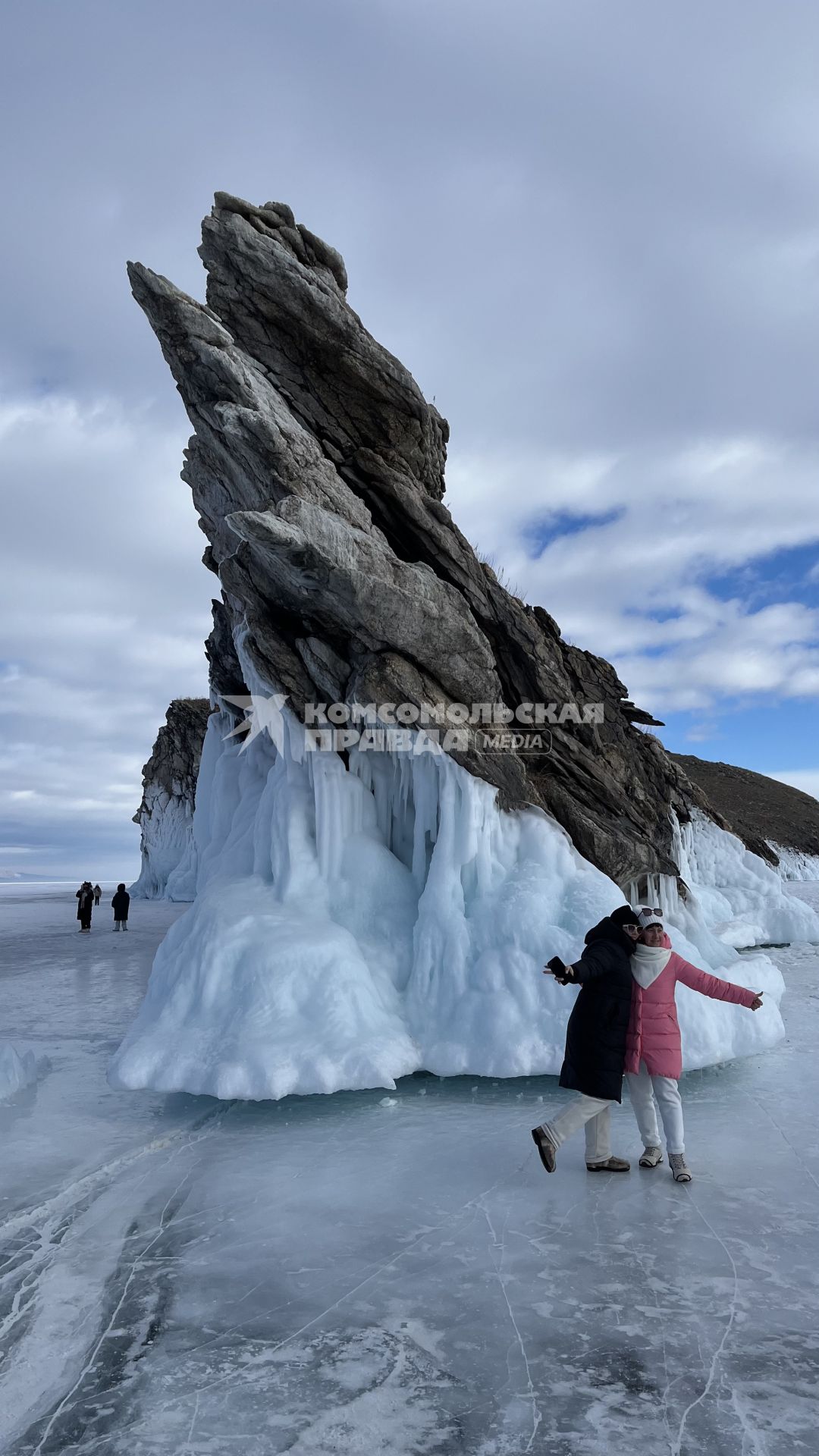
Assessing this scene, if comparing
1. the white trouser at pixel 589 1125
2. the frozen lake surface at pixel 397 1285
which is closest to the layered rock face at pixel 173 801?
the frozen lake surface at pixel 397 1285

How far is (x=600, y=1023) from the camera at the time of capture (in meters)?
5.76

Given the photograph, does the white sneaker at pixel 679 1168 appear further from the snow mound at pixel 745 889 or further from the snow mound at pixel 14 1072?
the snow mound at pixel 745 889

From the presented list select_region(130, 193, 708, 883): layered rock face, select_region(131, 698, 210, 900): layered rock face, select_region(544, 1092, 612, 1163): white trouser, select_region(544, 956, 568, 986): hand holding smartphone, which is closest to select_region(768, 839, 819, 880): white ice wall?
select_region(131, 698, 210, 900): layered rock face

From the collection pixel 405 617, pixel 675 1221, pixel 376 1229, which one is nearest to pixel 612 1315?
pixel 675 1221

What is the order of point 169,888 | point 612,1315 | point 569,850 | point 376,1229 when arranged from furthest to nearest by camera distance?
point 169,888, point 569,850, point 376,1229, point 612,1315

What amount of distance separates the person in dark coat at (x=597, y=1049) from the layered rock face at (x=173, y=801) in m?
40.9

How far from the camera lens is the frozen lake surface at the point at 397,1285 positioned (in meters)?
3.25

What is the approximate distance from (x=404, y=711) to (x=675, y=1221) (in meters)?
6.54

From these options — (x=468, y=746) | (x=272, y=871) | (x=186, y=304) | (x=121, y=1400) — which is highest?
(x=186, y=304)

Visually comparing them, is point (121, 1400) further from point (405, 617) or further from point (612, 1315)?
point (405, 617)

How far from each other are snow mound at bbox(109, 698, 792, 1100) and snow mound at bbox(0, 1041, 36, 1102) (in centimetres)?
123

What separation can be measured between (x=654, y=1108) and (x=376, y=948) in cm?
439

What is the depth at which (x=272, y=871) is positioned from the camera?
10398 mm

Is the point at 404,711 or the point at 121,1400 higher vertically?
the point at 404,711
